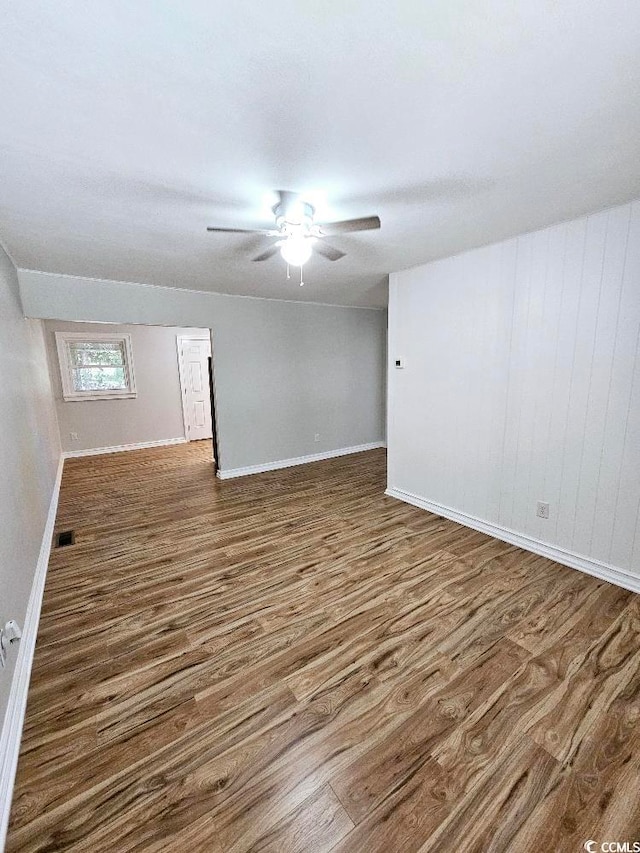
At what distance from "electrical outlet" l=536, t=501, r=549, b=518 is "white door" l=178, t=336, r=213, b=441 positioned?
5.96 m

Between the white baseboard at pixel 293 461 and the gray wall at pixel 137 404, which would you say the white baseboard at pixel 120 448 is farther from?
the white baseboard at pixel 293 461

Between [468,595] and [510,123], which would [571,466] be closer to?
[468,595]

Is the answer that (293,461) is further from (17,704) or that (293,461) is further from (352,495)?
(17,704)

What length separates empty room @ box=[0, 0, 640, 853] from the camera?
3.70ft

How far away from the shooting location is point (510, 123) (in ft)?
4.60

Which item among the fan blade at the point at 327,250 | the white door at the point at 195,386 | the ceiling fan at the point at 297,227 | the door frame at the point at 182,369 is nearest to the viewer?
the ceiling fan at the point at 297,227

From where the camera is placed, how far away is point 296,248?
2.12 m

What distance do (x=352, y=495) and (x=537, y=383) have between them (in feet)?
7.33

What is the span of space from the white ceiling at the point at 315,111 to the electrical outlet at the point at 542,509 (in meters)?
2.07

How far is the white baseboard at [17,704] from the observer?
3.99ft

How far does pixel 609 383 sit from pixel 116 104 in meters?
3.02

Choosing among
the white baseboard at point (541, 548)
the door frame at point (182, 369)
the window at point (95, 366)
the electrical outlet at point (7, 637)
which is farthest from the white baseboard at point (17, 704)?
the door frame at point (182, 369)

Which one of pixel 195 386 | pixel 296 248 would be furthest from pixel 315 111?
pixel 195 386

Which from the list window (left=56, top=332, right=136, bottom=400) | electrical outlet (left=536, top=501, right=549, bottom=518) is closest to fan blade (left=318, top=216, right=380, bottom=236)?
electrical outlet (left=536, top=501, right=549, bottom=518)
